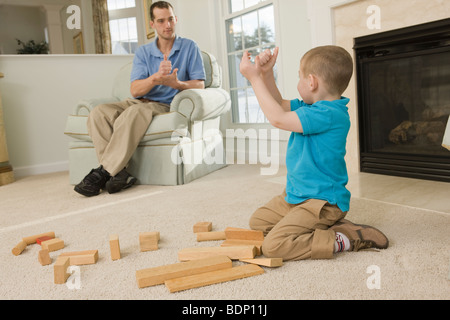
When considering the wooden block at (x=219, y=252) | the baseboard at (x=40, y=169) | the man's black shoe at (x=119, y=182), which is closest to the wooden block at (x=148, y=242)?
the wooden block at (x=219, y=252)

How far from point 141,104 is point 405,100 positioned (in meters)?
1.68

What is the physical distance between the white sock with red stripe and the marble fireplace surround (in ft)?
4.97

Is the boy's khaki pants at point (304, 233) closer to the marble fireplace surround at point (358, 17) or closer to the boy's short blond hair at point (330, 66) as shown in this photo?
the boy's short blond hair at point (330, 66)

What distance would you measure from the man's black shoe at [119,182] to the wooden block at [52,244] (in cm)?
104

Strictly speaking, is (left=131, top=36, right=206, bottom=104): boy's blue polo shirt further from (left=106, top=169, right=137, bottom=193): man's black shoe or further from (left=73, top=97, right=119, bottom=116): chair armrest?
(left=106, top=169, right=137, bottom=193): man's black shoe

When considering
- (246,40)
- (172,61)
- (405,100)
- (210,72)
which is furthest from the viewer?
(246,40)

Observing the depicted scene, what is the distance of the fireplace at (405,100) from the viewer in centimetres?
237

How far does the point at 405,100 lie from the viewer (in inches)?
102

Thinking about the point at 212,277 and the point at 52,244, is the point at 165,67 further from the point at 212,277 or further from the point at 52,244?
the point at 212,277

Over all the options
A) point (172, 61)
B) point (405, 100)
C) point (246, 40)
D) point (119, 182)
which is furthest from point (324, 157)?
point (246, 40)

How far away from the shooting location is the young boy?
136 centimetres

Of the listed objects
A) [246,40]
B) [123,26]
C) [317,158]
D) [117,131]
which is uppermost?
[123,26]

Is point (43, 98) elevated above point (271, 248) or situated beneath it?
elevated above
